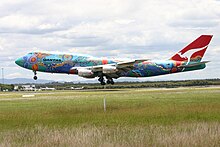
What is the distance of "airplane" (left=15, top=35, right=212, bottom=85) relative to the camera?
74000mm

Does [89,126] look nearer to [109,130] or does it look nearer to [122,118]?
[109,130]

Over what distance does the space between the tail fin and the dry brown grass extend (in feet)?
190

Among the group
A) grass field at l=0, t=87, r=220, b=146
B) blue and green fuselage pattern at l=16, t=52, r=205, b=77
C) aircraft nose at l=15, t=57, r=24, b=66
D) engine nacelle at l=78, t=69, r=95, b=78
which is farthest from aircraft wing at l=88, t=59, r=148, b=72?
grass field at l=0, t=87, r=220, b=146

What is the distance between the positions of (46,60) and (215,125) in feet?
181

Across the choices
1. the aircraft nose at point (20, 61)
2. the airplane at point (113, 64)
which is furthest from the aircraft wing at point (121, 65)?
the aircraft nose at point (20, 61)

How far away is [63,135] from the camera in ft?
63.0

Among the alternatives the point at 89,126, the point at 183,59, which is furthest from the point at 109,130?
the point at 183,59

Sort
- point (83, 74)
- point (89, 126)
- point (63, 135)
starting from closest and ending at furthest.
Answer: point (63, 135) → point (89, 126) → point (83, 74)

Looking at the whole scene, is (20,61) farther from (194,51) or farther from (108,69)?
(194,51)

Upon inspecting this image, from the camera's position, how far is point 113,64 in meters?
76.5

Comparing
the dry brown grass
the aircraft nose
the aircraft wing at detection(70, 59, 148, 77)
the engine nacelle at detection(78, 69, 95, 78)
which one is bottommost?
the dry brown grass

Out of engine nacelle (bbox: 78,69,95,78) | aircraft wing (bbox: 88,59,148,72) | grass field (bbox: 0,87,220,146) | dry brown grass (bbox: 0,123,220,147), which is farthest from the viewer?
aircraft wing (bbox: 88,59,148,72)

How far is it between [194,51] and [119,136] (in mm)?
61845

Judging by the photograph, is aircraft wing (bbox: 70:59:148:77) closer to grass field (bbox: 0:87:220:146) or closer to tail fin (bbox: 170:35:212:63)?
tail fin (bbox: 170:35:212:63)
